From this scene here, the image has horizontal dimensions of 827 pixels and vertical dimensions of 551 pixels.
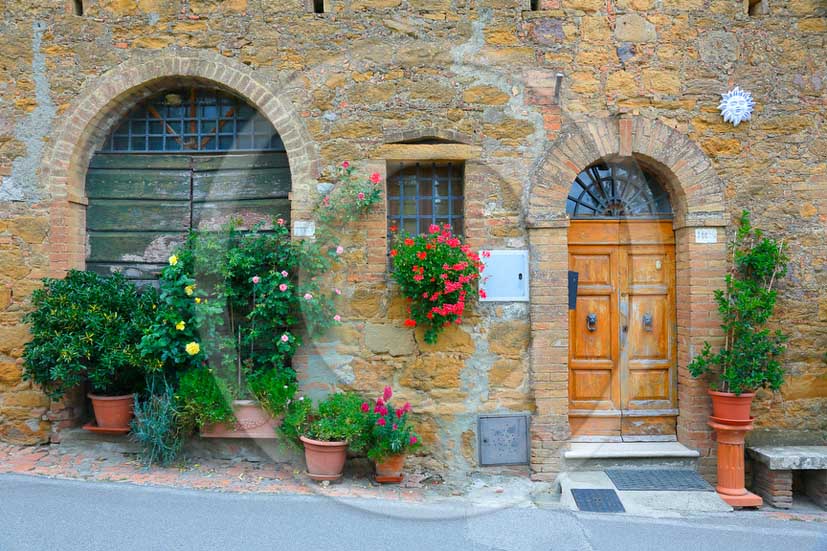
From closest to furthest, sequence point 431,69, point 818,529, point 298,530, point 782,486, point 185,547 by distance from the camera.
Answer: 1. point 185,547
2. point 298,530
3. point 818,529
4. point 782,486
5. point 431,69

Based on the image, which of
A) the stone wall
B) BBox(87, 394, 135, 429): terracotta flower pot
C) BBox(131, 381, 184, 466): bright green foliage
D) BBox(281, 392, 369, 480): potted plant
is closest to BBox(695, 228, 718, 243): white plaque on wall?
the stone wall

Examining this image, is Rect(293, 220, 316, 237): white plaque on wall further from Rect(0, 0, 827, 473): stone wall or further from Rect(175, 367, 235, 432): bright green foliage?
Rect(175, 367, 235, 432): bright green foliage

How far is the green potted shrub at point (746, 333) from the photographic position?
16.9 ft

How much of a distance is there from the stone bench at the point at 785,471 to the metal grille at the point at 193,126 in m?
5.41

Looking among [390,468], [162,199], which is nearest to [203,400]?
[390,468]

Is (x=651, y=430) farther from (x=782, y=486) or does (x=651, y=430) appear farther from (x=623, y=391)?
(x=782, y=486)

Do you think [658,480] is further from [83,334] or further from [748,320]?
[83,334]

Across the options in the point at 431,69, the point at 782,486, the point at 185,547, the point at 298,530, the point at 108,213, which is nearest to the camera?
the point at 185,547

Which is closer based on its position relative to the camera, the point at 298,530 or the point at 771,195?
the point at 298,530

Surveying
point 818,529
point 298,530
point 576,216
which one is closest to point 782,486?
point 818,529

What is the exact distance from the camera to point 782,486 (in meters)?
5.30

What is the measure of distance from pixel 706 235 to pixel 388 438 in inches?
136

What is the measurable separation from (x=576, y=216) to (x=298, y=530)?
372cm

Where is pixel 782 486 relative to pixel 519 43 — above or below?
below
